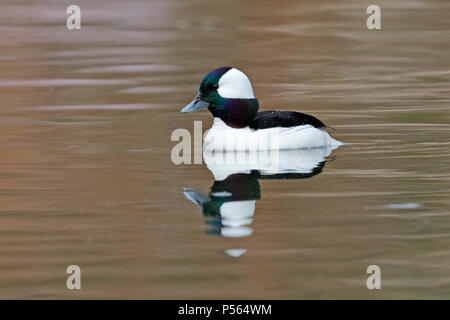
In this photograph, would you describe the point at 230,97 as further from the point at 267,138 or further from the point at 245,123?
the point at 267,138

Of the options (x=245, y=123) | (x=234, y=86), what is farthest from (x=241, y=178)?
(x=234, y=86)

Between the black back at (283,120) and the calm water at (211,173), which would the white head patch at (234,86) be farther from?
the calm water at (211,173)

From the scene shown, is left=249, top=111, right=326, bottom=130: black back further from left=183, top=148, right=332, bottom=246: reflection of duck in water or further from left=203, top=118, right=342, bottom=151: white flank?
left=183, top=148, right=332, bottom=246: reflection of duck in water

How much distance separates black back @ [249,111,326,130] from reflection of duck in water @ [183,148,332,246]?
27 cm

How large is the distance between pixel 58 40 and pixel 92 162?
32.3ft

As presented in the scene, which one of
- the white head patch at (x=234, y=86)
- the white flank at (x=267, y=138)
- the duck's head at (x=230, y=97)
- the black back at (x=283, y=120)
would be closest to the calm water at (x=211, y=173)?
the white flank at (x=267, y=138)

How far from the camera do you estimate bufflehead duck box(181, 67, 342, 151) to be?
38.4 feet

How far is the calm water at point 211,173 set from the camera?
24.8 feet

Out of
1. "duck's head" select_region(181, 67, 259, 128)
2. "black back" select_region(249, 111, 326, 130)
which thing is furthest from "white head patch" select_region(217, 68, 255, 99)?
"black back" select_region(249, 111, 326, 130)

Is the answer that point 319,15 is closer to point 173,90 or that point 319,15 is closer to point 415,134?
point 173,90

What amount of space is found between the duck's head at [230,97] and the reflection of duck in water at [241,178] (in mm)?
391

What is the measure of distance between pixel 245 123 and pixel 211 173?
1.19 meters

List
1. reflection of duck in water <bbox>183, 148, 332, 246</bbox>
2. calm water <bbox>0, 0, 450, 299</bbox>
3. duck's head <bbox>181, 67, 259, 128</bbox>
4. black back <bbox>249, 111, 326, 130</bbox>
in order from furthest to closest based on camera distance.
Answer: duck's head <bbox>181, 67, 259, 128</bbox>, black back <bbox>249, 111, 326, 130</bbox>, reflection of duck in water <bbox>183, 148, 332, 246</bbox>, calm water <bbox>0, 0, 450, 299</bbox>
